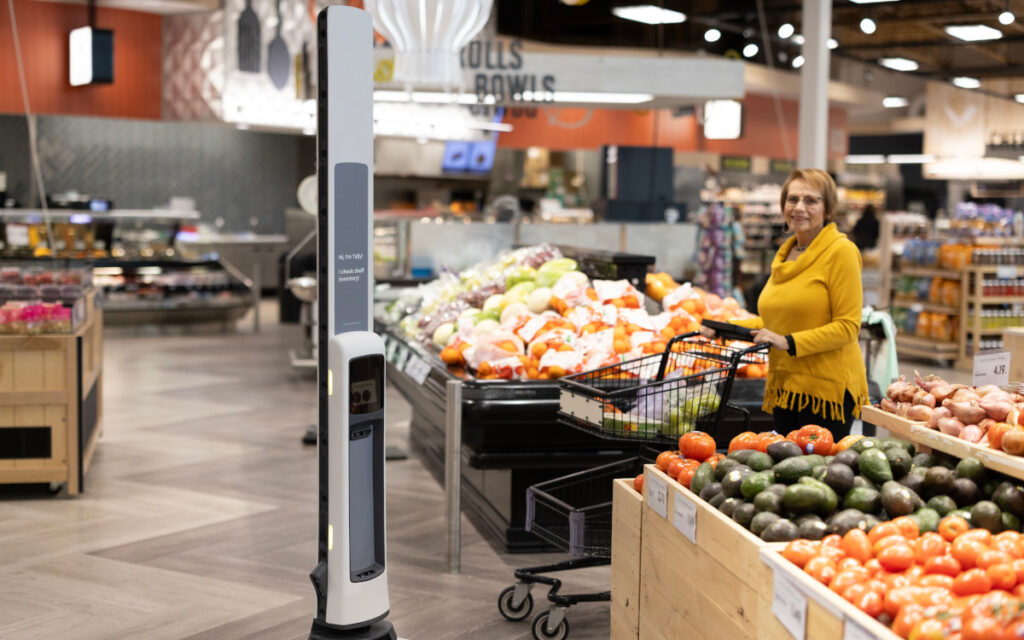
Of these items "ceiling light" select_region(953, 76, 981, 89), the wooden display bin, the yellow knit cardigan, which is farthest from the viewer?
"ceiling light" select_region(953, 76, 981, 89)

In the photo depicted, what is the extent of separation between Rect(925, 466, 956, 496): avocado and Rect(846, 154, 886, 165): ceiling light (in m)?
→ 25.2

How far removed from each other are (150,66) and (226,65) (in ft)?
4.87

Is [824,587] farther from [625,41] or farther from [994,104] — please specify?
[625,41]

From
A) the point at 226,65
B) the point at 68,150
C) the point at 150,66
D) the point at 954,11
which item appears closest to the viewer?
the point at 954,11

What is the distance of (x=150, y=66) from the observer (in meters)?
13.4

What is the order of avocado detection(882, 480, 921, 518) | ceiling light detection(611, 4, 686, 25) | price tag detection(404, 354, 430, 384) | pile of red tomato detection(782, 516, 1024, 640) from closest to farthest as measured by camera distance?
1. pile of red tomato detection(782, 516, 1024, 640)
2. avocado detection(882, 480, 921, 518)
3. price tag detection(404, 354, 430, 384)
4. ceiling light detection(611, 4, 686, 25)

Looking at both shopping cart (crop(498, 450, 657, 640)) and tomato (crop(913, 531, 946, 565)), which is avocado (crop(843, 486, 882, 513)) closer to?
tomato (crop(913, 531, 946, 565))

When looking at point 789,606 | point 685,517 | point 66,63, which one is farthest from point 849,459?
point 66,63

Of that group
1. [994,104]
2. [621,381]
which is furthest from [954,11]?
[621,381]

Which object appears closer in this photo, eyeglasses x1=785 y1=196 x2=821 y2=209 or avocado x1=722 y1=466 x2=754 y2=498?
avocado x1=722 y1=466 x2=754 y2=498

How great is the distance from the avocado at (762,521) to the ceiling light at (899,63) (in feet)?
42.7

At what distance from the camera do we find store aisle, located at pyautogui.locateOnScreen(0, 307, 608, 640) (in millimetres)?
3877

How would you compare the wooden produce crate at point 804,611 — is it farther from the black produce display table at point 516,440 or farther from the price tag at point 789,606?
the black produce display table at point 516,440

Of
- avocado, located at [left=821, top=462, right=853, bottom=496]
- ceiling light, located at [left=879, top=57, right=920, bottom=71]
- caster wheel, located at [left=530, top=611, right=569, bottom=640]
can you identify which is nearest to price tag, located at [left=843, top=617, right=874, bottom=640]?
avocado, located at [left=821, top=462, right=853, bottom=496]
